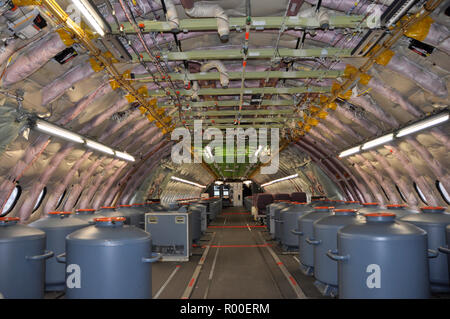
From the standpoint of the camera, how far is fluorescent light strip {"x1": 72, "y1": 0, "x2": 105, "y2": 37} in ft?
19.5

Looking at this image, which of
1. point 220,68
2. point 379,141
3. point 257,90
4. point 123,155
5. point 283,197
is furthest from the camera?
point 283,197

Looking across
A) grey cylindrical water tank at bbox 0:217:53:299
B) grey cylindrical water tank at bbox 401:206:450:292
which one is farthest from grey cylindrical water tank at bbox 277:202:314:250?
grey cylindrical water tank at bbox 0:217:53:299

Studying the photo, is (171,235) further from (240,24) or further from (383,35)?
(383,35)

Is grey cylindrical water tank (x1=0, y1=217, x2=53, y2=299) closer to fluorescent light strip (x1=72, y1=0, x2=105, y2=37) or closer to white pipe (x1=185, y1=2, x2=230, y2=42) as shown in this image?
fluorescent light strip (x1=72, y1=0, x2=105, y2=37)

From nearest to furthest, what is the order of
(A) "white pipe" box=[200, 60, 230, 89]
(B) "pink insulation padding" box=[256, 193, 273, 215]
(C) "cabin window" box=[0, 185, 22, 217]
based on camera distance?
(A) "white pipe" box=[200, 60, 230, 89], (C) "cabin window" box=[0, 185, 22, 217], (B) "pink insulation padding" box=[256, 193, 273, 215]

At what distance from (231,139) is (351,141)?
8463mm

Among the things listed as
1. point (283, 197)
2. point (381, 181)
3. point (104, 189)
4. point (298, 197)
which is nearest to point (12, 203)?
point (104, 189)

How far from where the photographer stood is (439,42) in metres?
7.40

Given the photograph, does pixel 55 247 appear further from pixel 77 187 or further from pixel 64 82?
pixel 77 187

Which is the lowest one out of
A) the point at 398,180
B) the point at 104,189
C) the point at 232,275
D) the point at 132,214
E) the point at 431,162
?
the point at 232,275

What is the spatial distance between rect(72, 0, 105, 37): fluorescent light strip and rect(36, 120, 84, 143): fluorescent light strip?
3.31 m

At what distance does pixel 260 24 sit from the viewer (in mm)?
7824

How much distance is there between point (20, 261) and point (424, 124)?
9921 mm
